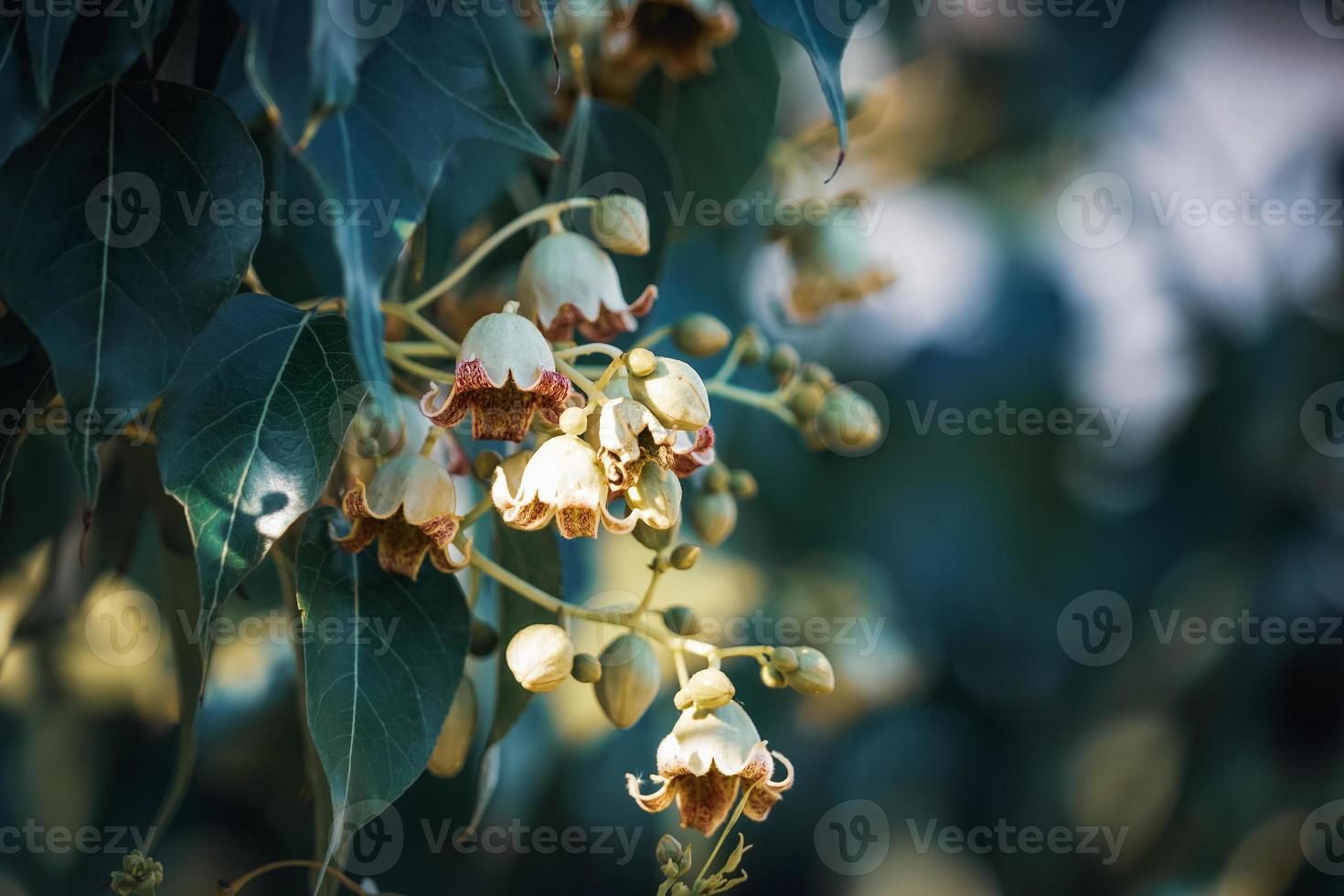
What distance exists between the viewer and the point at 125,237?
50 cm

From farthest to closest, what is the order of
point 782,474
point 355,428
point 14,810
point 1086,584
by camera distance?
point 1086,584, point 782,474, point 14,810, point 355,428

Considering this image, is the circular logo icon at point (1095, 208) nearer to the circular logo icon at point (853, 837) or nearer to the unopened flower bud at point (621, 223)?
the circular logo icon at point (853, 837)

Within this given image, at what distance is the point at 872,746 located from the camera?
87.8 inches

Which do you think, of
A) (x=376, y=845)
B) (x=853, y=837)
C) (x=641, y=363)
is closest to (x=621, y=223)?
(x=641, y=363)

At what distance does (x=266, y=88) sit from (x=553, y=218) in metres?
0.19

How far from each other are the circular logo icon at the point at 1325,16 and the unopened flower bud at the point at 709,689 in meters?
2.30

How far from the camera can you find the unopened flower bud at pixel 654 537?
0.55 m

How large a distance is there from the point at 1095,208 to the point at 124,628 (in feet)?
6.32

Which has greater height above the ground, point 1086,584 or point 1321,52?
point 1321,52

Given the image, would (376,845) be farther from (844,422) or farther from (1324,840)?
(1324,840)

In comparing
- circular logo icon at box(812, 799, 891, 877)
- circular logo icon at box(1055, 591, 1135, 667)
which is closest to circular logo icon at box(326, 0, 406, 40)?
circular logo icon at box(812, 799, 891, 877)

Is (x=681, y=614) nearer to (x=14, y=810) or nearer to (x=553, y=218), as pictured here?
(x=553, y=218)

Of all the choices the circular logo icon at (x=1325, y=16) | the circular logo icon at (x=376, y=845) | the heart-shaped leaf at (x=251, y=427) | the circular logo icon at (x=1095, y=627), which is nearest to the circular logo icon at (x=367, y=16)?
the heart-shaped leaf at (x=251, y=427)

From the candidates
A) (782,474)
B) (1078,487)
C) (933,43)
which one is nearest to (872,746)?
(782,474)
